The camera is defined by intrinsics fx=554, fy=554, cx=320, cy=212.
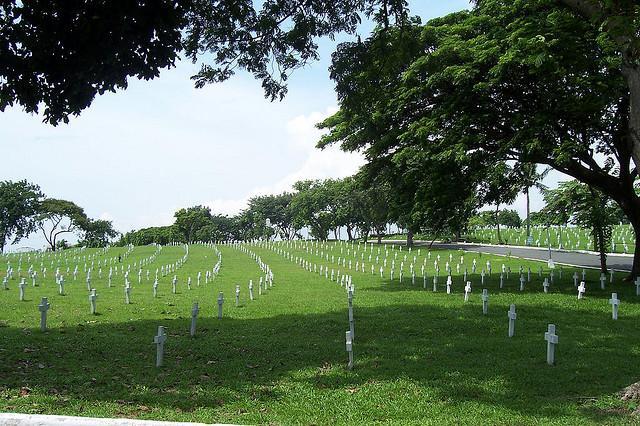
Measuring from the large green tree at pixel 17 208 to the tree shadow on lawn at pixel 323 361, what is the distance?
211 feet

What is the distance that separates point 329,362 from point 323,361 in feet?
0.41

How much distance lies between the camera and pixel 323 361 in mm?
9758

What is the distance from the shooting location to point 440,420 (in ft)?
21.0

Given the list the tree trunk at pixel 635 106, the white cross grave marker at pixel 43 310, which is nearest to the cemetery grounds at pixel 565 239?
the tree trunk at pixel 635 106

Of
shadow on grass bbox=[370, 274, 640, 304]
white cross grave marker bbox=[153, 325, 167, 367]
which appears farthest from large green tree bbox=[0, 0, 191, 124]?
shadow on grass bbox=[370, 274, 640, 304]

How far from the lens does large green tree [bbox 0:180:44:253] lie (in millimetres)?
69000

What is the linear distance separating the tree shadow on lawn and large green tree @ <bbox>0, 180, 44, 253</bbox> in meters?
64.4

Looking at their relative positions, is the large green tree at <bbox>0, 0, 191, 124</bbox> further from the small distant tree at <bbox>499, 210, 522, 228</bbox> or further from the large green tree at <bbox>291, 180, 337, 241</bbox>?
the small distant tree at <bbox>499, 210, 522, 228</bbox>

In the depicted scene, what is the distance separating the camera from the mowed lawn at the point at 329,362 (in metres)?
6.87

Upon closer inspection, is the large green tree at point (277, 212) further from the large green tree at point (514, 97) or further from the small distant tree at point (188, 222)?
the large green tree at point (514, 97)

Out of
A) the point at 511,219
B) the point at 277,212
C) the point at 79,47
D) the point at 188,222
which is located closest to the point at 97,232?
the point at 188,222

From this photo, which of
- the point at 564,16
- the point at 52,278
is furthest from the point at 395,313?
the point at 52,278

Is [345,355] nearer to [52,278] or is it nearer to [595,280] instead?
[595,280]

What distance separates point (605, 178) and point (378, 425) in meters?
16.8
